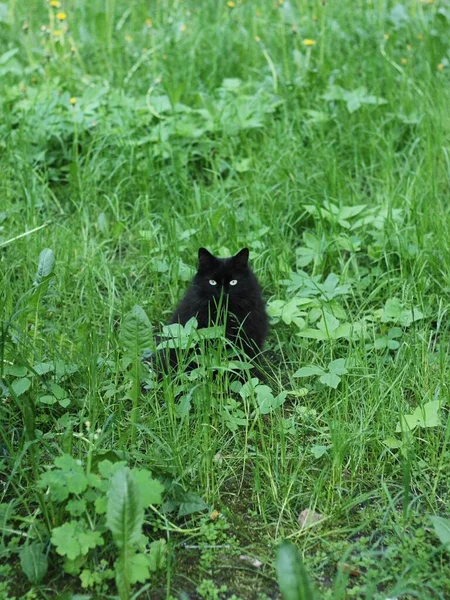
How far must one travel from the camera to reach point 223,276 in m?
3.23

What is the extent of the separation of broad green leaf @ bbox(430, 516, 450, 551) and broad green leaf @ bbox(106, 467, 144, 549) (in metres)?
0.88

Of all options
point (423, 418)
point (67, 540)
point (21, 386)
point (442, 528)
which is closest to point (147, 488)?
Answer: point (67, 540)

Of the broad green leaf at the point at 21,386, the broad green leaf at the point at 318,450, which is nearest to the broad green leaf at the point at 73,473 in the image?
the broad green leaf at the point at 21,386

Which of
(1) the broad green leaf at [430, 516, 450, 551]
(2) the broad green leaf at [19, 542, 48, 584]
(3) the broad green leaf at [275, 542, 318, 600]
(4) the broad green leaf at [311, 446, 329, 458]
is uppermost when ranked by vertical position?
(3) the broad green leaf at [275, 542, 318, 600]

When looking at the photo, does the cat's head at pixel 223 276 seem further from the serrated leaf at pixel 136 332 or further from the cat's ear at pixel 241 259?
the serrated leaf at pixel 136 332

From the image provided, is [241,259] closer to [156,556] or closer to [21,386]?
[21,386]

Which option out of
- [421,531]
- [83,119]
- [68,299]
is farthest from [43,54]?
[421,531]

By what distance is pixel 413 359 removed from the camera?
3016 mm

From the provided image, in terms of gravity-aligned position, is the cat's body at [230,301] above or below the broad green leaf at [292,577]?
below

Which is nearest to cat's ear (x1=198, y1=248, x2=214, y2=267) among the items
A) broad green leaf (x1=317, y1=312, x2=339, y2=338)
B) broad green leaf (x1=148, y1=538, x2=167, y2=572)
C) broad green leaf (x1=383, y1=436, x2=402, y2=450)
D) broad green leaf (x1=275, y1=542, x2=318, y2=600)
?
broad green leaf (x1=317, y1=312, x2=339, y2=338)

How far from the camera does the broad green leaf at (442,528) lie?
2.29 metres

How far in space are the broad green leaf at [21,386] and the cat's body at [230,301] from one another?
799mm

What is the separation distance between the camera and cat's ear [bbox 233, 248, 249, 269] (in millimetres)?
3236

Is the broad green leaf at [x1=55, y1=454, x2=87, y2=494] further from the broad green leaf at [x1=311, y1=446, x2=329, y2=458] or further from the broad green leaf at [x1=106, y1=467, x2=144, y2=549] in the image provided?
the broad green leaf at [x1=311, y1=446, x2=329, y2=458]
